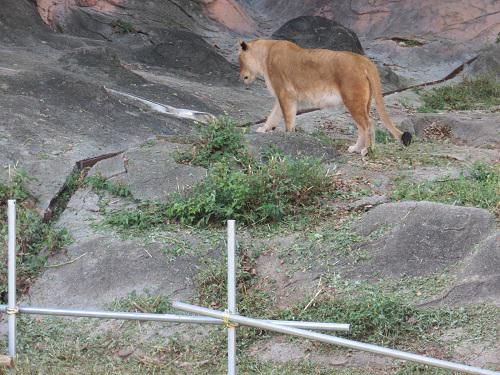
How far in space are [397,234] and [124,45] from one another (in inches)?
379

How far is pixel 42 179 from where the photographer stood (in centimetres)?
843

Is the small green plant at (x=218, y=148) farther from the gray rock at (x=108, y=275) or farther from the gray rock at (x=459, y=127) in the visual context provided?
the gray rock at (x=459, y=127)

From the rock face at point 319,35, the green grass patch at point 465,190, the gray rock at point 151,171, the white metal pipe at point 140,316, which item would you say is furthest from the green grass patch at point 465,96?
the white metal pipe at point 140,316

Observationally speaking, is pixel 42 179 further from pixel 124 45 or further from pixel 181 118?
pixel 124 45

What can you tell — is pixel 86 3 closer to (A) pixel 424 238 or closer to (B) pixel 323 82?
(B) pixel 323 82

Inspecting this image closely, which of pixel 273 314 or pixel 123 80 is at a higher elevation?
pixel 273 314

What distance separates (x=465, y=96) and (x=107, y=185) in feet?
24.2

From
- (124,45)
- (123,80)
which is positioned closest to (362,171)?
(123,80)

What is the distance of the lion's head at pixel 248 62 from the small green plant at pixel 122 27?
562 cm

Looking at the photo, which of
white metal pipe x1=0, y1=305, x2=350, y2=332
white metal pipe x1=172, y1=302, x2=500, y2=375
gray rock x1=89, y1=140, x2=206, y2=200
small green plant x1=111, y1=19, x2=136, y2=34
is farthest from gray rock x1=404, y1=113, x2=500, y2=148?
white metal pipe x1=172, y1=302, x2=500, y2=375

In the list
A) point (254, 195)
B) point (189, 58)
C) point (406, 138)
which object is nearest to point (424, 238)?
point (254, 195)

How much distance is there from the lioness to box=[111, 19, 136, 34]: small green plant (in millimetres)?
5899

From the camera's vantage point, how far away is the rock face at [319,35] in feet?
53.0

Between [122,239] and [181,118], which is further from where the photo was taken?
[181,118]
